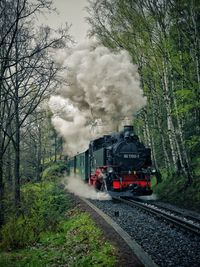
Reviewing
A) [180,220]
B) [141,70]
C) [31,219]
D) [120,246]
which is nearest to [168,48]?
[141,70]

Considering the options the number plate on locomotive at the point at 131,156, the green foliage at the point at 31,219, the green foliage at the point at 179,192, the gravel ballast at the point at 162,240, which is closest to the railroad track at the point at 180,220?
the gravel ballast at the point at 162,240

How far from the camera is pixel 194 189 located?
551 inches

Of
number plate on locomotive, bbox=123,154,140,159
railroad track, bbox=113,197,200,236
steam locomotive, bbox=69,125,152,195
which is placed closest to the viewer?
railroad track, bbox=113,197,200,236

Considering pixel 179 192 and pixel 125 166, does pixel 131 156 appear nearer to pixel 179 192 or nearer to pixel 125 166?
pixel 125 166

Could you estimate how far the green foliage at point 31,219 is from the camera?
933 cm

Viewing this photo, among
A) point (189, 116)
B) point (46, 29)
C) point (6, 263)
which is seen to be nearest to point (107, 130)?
point (189, 116)

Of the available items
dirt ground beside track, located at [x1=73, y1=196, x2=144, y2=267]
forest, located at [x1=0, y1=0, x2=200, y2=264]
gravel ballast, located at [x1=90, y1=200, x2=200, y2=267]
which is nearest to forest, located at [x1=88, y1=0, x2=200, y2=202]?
forest, located at [x1=0, y1=0, x2=200, y2=264]

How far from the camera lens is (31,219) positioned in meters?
10.6

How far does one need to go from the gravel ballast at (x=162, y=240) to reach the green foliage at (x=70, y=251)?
82 cm

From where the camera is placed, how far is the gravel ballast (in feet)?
20.5

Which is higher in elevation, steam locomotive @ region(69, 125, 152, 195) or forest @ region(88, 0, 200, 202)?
forest @ region(88, 0, 200, 202)

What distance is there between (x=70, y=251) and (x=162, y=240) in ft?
6.50

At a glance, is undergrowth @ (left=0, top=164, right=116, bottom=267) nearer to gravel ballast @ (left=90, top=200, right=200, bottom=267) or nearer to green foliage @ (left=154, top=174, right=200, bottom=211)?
gravel ballast @ (left=90, top=200, right=200, bottom=267)

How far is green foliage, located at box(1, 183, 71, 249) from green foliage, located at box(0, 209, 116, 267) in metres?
0.43
